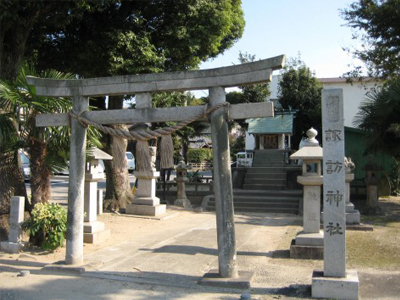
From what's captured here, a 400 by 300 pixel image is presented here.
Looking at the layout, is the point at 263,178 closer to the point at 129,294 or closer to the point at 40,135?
the point at 40,135

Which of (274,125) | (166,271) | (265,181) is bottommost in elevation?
(166,271)

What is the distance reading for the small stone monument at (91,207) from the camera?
9.47 meters

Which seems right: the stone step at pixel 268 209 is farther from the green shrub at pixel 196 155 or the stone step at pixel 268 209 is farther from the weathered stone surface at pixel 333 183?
the green shrub at pixel 196 155

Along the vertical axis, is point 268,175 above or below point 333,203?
above

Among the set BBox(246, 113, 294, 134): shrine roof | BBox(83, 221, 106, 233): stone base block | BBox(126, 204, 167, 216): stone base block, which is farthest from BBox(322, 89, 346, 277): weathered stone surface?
BBox(246, 113, 294, 134): shrine roof

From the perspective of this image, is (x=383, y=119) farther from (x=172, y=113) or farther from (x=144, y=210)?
(x=172, y=113)

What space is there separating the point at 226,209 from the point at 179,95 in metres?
18.5

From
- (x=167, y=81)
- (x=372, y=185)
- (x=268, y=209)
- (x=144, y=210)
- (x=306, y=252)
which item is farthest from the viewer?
(x=268, y=209)

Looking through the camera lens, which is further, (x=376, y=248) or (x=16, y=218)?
(x=376, y=248)

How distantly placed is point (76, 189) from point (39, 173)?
6.09 feet

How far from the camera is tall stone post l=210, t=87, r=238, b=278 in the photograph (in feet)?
20.0

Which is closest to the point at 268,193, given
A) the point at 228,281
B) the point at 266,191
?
the point at 266,191

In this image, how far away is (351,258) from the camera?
25.6 feet

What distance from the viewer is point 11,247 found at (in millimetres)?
8125
